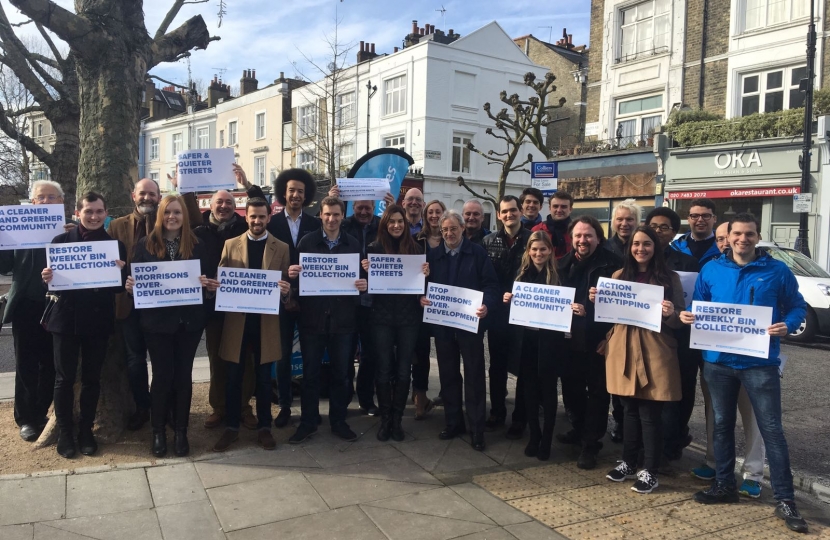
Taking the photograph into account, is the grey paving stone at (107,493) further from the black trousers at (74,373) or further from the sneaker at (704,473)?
the sneaker at (704,473)

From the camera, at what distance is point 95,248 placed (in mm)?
4879

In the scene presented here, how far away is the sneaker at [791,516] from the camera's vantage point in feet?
13.4

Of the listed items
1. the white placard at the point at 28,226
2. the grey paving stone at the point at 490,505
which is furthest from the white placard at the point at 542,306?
the white placard at the point at 28,226

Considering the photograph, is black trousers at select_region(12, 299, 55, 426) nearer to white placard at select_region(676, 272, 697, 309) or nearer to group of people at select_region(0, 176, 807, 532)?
group of people at select_region(0, 176, 807, 532)

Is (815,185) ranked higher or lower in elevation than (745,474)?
higher

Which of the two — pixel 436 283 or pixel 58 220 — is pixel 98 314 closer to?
pixel 58 220

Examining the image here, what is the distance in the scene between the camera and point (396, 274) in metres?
5.55

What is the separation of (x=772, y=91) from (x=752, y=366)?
19981 millimetres

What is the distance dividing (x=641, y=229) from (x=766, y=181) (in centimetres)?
1799

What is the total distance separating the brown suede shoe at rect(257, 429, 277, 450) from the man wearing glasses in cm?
375

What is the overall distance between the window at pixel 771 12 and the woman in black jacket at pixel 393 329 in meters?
20.3

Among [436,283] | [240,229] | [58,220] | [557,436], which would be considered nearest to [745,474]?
[557,436]

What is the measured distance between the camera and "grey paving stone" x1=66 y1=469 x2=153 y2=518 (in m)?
4.13

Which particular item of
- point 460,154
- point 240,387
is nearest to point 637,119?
point 460,154
